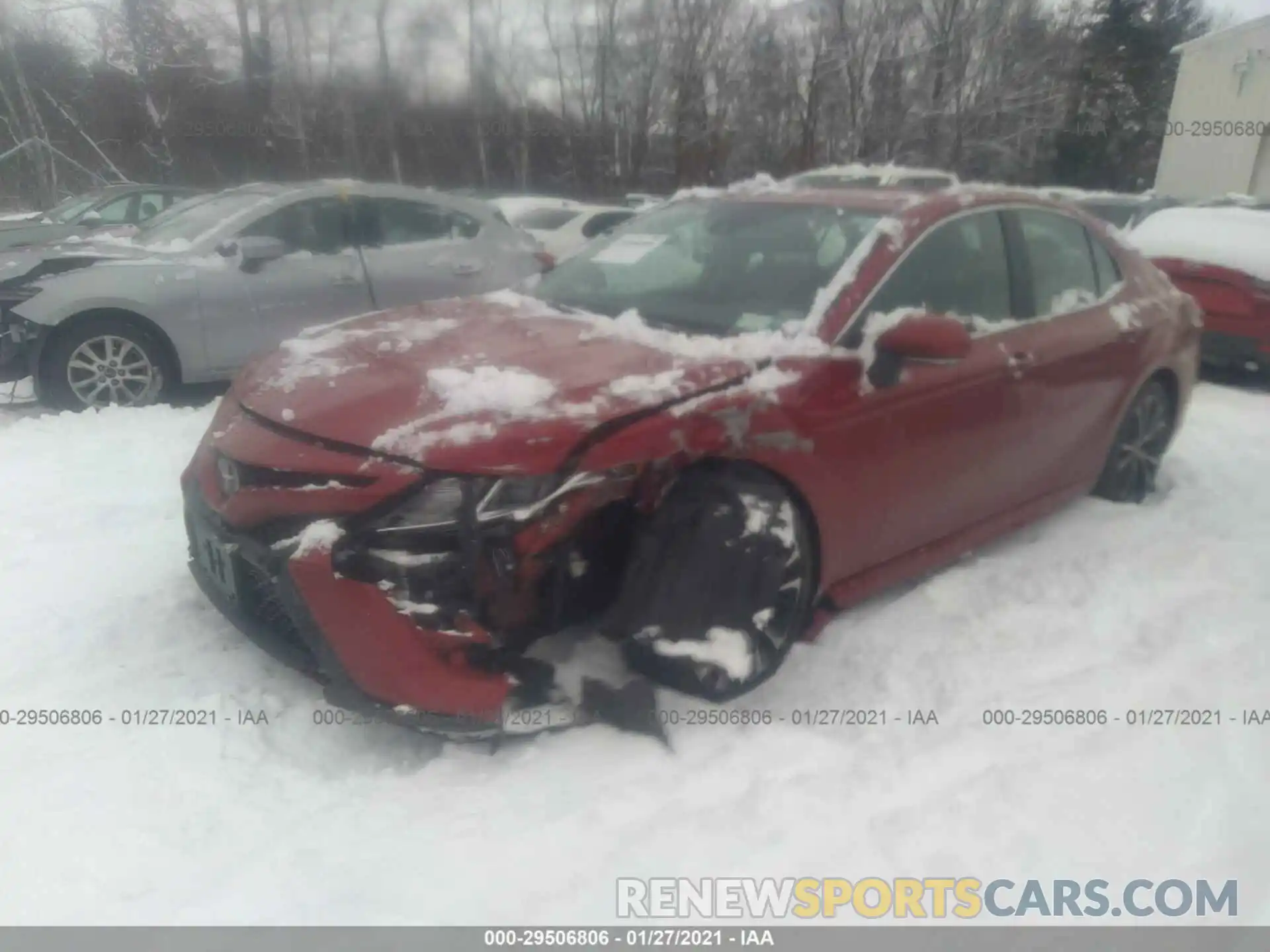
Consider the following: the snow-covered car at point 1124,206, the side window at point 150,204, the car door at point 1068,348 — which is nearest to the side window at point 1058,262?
the car door at point 1068,348

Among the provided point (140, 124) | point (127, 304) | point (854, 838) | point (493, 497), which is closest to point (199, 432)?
point (127, 304)

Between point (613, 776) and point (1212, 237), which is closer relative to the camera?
point (613, 776)

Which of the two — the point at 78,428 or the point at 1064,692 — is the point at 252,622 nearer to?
the point at 1064,692

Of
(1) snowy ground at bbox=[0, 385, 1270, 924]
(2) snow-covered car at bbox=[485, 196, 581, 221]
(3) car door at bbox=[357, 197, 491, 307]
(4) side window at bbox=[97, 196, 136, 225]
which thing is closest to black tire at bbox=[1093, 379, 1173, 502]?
(1) snowy ground at bbox=[0, 385, 1270, 924]

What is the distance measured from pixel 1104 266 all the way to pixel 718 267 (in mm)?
1969

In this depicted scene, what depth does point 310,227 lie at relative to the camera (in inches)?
256

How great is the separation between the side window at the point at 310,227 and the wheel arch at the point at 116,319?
0.86 meters

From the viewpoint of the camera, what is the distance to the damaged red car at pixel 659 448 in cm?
242

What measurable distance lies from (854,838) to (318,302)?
5.23 m

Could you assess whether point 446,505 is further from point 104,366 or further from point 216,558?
point 104,366

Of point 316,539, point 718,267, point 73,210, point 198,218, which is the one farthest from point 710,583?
point 73,210

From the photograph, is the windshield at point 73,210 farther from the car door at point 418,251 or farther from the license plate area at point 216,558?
the license plate area at point 216,558

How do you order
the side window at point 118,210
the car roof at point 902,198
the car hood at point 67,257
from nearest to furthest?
the car roof at point 902,198 → the car hood at point 67,257 → the side window at point 118,210

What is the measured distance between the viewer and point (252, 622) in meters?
2.63
